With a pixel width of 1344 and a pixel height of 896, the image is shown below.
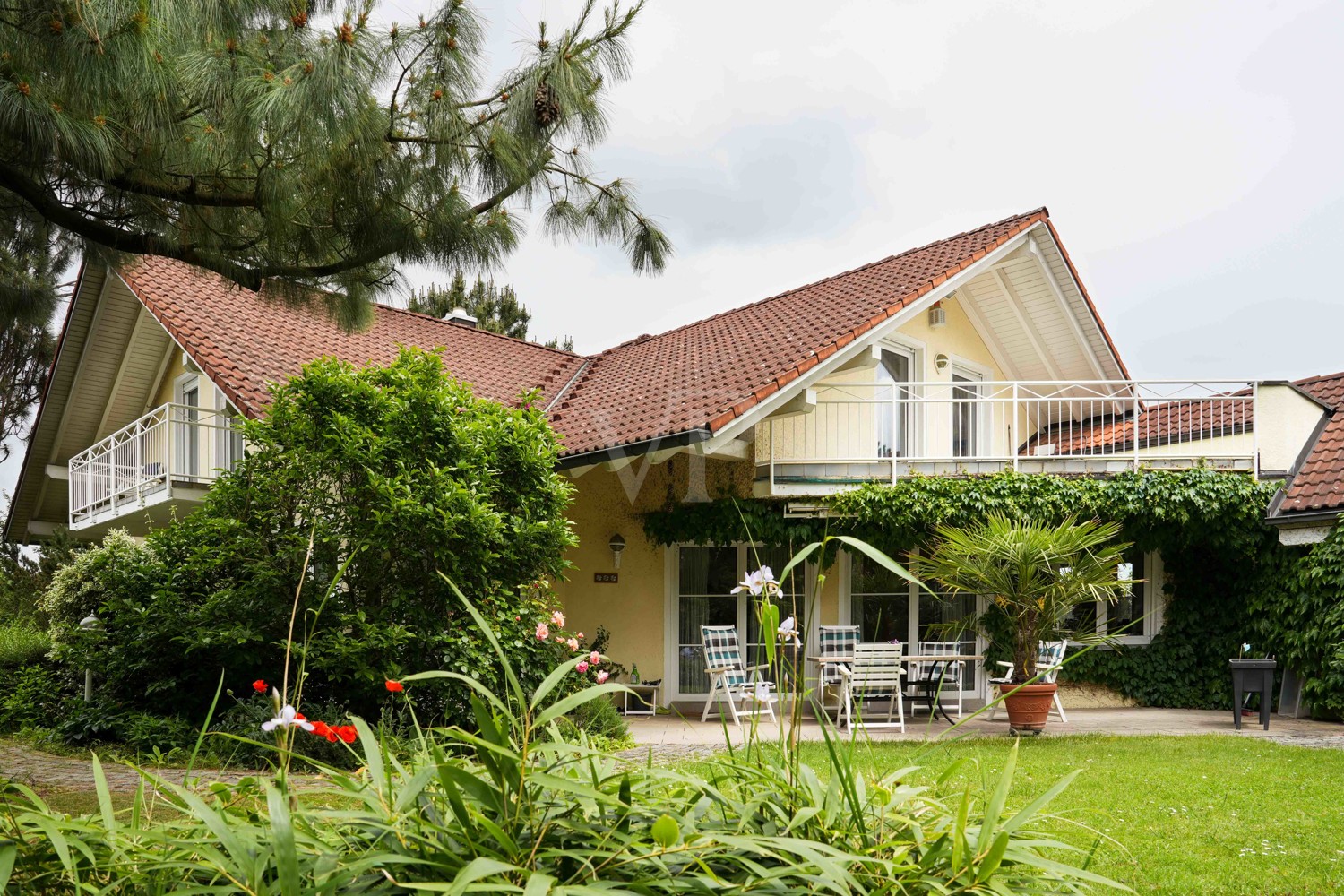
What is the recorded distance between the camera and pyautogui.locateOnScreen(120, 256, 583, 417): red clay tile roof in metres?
11.9

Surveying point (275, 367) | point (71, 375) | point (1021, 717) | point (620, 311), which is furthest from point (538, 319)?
point (1021, 717)

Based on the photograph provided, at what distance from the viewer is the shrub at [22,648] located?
12.1m

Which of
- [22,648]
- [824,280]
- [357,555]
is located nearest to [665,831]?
[357,555]

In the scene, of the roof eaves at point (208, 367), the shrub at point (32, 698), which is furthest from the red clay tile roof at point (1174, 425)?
the shrub at point (32, 698)

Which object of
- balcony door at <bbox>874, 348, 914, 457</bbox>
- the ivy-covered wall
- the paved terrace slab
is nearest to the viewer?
the paved terrace slab

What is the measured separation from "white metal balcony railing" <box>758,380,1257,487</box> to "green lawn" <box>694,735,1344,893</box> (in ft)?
12.0

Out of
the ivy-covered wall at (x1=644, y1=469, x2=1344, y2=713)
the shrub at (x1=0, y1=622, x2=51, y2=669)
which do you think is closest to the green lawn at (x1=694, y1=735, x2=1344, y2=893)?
the ivy-covered wall at (x1=644, y1=469, x2=1344, y2=713)

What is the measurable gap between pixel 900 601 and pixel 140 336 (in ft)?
38.6

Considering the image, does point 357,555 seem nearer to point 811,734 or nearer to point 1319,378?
point 811,734

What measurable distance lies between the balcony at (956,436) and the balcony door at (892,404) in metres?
0.02

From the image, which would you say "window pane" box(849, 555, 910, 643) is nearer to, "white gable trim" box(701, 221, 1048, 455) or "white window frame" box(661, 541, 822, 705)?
"white window frame" box(661, 541, 822, 705)

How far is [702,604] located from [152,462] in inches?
313

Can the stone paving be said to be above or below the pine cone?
below

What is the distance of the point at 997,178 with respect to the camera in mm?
18188
